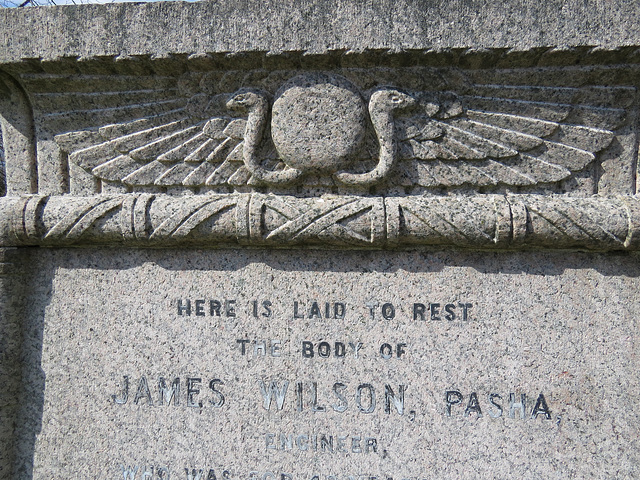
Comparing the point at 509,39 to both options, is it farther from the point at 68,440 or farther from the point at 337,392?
the point at 68,440

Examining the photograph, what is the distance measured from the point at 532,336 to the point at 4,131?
271 centimetres

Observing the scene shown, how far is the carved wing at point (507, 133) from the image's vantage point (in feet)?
6.00

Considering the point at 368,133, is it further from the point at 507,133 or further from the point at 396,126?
the point at 507,133

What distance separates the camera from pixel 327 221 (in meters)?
1.83

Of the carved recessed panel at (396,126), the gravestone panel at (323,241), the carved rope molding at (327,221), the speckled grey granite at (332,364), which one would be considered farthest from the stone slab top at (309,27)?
the speckled grey granite at (332,364)

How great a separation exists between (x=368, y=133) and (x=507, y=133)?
61 centimetres

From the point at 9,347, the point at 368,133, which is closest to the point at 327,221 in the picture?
the point at 368,133

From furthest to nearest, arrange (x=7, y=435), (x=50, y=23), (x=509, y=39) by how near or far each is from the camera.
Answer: (x=7, y=435) < (x=50, y=23) < (x=509, y=39)

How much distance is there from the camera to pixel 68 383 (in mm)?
2027

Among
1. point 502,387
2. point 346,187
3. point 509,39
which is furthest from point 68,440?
point 509,39

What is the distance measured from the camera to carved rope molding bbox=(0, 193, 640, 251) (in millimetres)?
1768

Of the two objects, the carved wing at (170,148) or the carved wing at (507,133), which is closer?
the carved wing at (507,133)

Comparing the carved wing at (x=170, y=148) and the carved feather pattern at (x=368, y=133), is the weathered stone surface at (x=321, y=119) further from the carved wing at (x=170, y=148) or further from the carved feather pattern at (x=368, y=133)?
the carved wing at (x=170, y=148)

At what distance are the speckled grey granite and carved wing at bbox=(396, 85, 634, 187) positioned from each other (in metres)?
0.38
